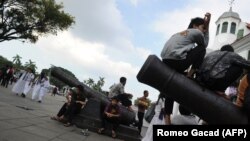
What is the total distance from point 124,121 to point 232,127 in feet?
25.2

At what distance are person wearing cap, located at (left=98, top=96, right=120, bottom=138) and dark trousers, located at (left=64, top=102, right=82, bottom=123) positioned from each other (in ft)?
2.91

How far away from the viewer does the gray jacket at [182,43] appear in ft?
12.7

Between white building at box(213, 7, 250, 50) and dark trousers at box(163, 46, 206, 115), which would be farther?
white building at box(213, 7, 250, 50)

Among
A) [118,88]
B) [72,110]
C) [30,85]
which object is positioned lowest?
[72,110]

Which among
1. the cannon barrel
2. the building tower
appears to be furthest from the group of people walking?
the building tower

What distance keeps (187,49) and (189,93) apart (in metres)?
0.60

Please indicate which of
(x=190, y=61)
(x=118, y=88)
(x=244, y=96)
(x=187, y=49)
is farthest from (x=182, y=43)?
(x=118, y=88)

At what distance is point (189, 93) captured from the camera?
3531 mm

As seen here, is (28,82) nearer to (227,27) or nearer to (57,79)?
(57,79)

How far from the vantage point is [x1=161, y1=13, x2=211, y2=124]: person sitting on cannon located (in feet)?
12.6

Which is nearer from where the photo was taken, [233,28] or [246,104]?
[246,104]

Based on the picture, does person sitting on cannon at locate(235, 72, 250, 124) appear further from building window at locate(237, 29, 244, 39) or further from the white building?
the white building

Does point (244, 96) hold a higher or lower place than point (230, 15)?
lower

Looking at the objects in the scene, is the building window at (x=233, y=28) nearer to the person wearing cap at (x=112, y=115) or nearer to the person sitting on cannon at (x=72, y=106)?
the person sitting on cannon at (x=72, y=106)
